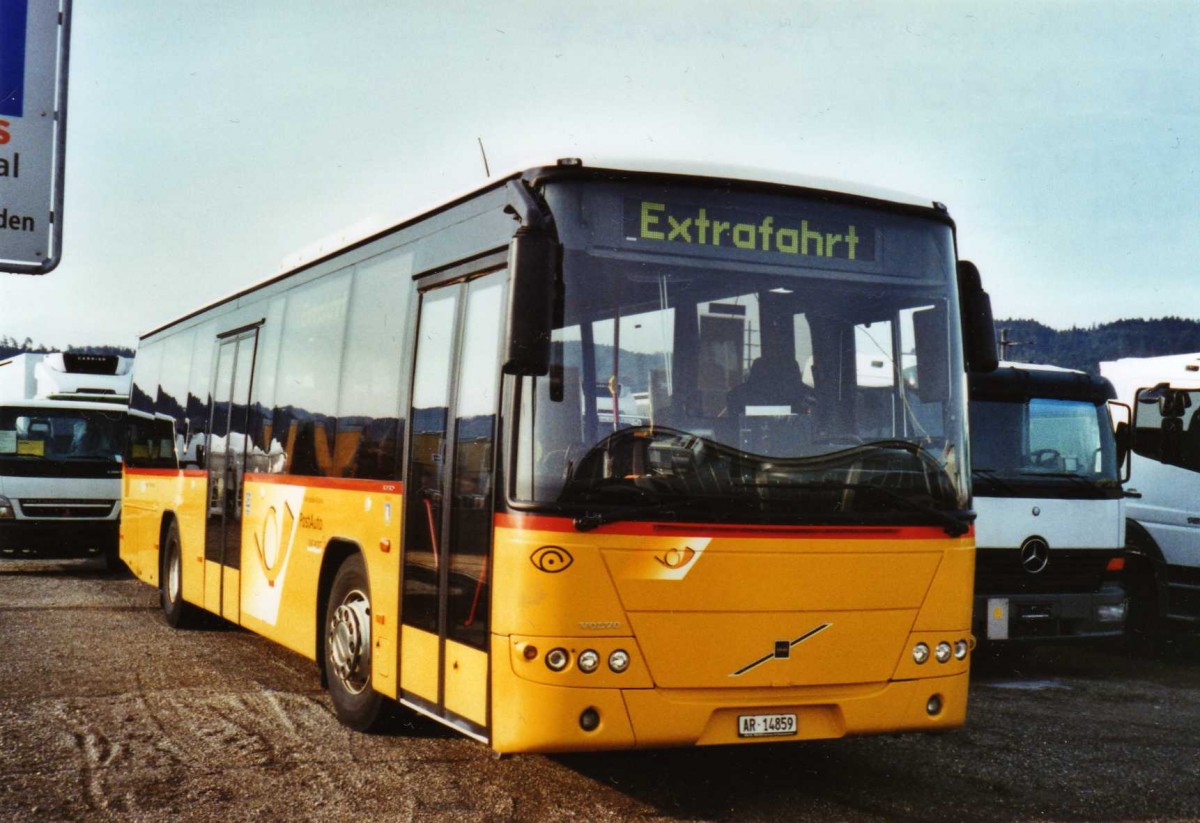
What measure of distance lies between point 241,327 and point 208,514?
1.61 m

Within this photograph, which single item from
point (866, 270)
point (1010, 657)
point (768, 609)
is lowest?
point (1010, 657)

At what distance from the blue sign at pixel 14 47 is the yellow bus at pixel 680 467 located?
2.12 m

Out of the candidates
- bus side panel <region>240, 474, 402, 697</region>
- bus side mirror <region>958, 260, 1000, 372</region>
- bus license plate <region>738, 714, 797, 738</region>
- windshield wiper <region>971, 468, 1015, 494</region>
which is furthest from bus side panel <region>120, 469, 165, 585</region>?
bus side mirror <region>958, 260, 1000, 372</region>

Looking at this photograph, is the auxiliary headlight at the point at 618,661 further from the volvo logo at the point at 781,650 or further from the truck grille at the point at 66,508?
the truck grille at the point at 66,508

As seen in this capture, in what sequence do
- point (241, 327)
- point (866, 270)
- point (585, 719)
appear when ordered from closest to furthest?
point (585, 719)
point (866, 270)
point (241, 327)

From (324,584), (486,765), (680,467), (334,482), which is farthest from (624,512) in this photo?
(324,584)

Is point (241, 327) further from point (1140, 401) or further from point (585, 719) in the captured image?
point (1140, 401)

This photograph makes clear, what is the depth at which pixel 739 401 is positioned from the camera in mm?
6012

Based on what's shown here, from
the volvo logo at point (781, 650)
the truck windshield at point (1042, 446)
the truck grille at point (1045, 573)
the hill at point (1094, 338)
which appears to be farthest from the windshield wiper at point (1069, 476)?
the hill at point (1094, 338)

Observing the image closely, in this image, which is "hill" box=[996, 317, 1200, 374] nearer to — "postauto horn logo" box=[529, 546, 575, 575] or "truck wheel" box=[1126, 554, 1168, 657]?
"truck wheel" box=[1126, 554, 1168, 657]

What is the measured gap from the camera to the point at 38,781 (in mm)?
6539

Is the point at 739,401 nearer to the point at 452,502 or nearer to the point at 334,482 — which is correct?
the point at 452,502

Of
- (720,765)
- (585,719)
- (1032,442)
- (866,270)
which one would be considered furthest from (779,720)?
(1032,442)

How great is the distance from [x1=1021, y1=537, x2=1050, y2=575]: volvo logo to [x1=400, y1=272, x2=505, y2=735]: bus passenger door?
217 inches
